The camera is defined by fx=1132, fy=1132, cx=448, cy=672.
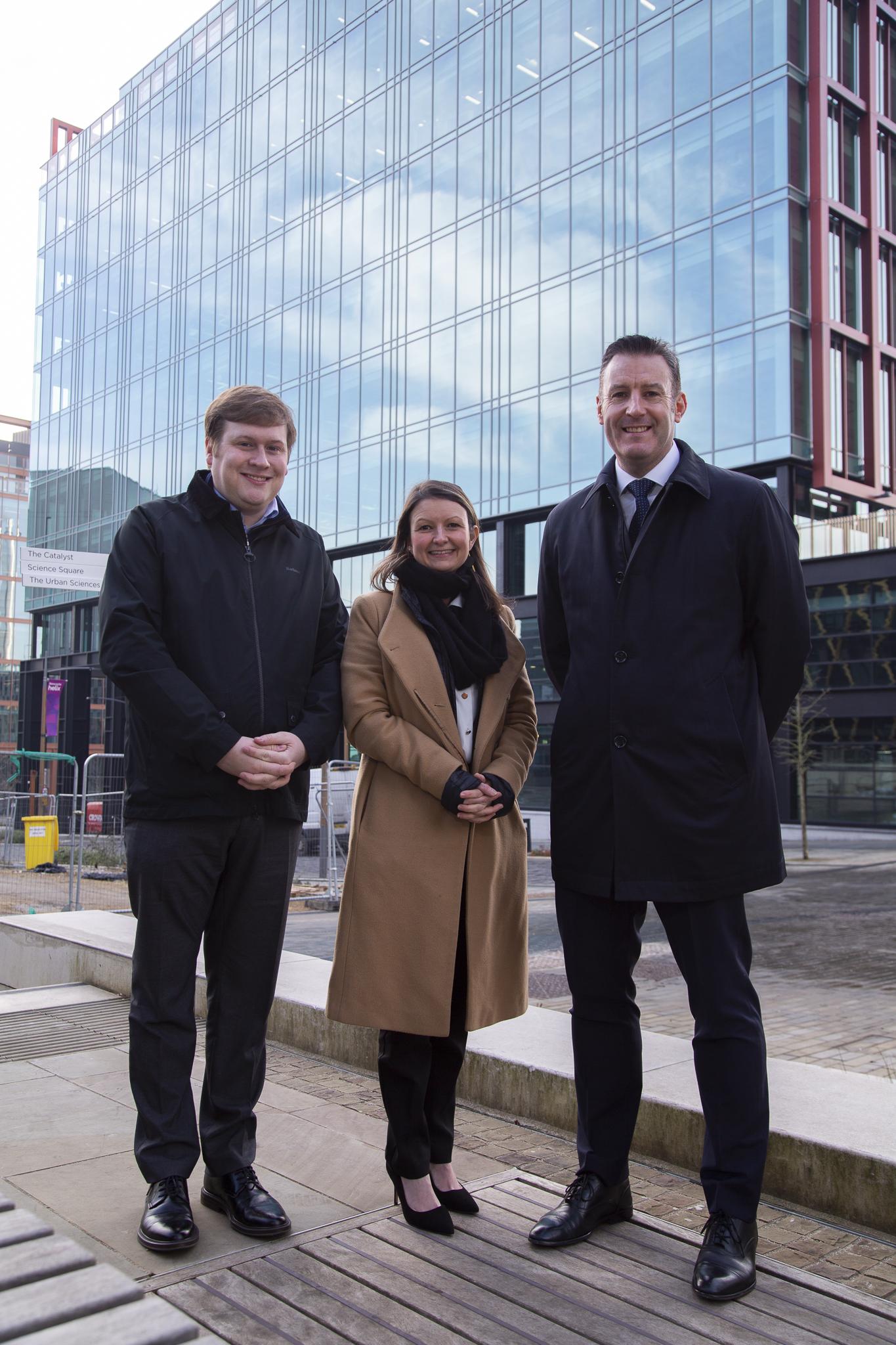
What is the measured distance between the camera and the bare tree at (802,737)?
2739 centimetres

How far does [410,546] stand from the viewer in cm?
342

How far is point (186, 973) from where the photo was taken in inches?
128

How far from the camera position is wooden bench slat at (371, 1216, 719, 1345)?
8.32 ft

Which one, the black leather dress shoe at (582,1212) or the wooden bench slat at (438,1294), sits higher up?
the black leather dress shoe at (582,1212)

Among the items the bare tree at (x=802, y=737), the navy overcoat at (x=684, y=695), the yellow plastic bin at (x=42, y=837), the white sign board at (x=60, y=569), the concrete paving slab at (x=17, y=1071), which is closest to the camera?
the navy overcoat at (x=684, y=695)

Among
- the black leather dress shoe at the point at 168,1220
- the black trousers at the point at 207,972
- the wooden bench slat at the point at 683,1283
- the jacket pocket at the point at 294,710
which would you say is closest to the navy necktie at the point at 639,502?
the jacket pocket at the point at 294,710

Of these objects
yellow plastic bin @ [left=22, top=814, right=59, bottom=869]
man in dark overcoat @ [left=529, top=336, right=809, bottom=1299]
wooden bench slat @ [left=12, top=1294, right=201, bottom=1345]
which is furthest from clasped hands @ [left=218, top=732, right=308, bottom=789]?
yellow plastic bin @ [left=22, top=814, right=59, bottom=869]

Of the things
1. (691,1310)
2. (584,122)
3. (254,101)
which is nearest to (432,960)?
(691,1310)

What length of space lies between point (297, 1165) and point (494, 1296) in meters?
1.18

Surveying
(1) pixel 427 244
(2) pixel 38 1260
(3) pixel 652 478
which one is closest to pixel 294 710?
(3) pixel 652 478

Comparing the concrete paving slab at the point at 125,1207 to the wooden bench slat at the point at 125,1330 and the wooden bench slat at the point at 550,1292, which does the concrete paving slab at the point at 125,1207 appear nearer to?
the wooden bench slat at the point at 550,1292

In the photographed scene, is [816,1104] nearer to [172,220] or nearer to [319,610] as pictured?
[319,610]

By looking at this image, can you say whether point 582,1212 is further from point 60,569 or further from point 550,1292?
point 60,569

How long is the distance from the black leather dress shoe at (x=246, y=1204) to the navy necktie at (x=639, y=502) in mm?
2102
